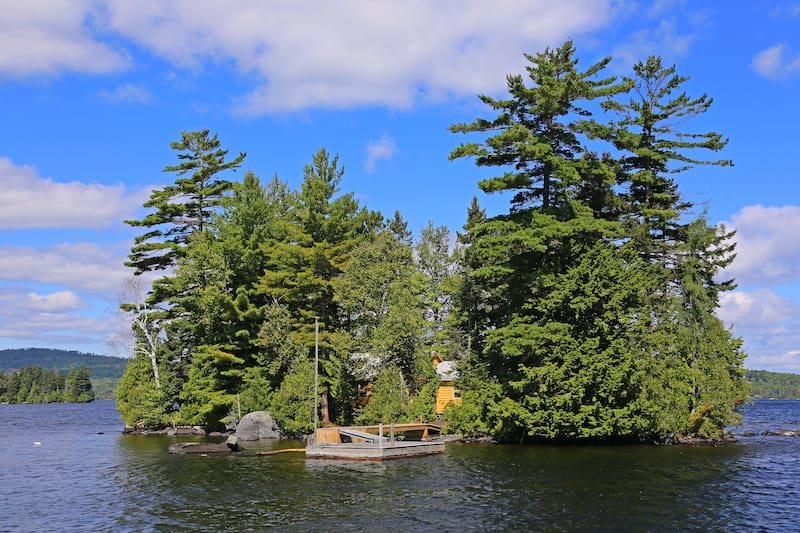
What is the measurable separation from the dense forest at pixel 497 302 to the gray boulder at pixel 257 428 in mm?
1139

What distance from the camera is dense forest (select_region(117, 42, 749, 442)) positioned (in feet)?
129

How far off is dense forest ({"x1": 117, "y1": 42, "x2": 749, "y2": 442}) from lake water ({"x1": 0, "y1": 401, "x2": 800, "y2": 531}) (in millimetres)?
4111

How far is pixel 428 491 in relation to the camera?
26.3 metres

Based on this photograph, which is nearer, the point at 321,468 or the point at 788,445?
the point at 321,468

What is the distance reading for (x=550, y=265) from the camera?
4216 centimetres

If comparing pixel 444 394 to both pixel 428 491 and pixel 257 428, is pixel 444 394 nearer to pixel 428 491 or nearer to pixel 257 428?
pixel 257 428

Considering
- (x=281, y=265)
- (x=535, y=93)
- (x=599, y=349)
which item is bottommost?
(x=599, y=349)

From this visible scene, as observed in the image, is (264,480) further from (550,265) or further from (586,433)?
(550,265)

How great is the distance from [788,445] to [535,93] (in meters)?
28.6

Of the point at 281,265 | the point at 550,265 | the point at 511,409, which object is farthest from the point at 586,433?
the point at 281,265

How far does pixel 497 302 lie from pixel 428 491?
21926 mm

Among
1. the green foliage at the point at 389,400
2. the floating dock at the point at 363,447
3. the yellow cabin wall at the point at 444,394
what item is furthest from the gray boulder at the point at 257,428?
the yellow cabin wall at the point at 444,394

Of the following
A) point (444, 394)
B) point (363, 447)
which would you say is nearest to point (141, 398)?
point (444, 394)

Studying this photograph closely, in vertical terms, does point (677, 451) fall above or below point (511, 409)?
below
